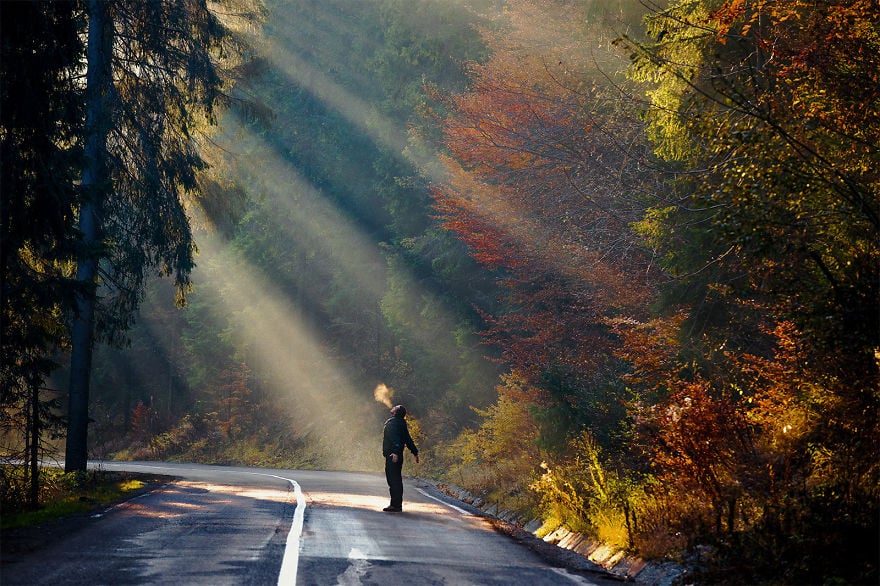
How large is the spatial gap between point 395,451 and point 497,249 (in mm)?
9910

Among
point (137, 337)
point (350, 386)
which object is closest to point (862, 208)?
point (350, 386)

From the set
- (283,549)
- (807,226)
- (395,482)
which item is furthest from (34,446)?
(807,226)

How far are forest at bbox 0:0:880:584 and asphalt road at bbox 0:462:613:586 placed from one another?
1.58 m

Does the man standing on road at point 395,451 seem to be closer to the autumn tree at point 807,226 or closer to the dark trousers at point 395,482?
the dark trousers at point 395,482

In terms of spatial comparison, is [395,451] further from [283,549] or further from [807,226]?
[807,226]

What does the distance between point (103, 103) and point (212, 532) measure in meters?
12.5

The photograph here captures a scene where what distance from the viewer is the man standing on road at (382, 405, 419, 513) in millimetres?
15898

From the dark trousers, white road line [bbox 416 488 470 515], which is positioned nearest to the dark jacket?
the dark trousers

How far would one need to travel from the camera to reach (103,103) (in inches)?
816

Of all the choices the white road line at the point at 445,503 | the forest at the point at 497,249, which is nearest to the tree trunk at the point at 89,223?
→ the forest at the point at 497,249

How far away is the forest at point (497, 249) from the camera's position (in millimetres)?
9367

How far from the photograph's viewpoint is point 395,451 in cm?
1662

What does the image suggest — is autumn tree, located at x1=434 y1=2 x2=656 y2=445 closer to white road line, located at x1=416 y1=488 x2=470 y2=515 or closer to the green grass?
white road line, located at x1=416 y1=488 x2=470 y2=515

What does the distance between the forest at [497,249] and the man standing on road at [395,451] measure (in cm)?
231
